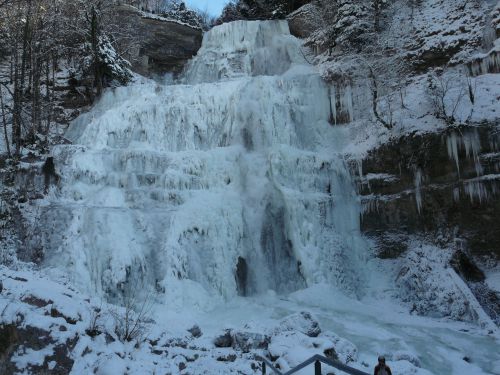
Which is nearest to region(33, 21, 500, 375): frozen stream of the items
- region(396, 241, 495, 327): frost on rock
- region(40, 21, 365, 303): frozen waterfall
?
region(40, 21, 365, 303): frozen waterfall

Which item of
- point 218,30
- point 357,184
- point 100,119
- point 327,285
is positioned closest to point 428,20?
point 357,184

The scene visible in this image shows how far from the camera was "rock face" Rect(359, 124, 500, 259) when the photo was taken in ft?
50.1

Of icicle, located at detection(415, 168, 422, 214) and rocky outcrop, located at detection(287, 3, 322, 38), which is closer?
icicle, located at detection(415, 168, 422, 214)

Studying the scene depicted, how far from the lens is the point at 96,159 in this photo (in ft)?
50.9

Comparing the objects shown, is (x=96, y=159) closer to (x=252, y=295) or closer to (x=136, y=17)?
(x=252, y=295)

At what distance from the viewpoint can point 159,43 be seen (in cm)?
2712

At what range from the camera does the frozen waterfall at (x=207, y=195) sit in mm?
13477

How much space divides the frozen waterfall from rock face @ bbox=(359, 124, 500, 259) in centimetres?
96

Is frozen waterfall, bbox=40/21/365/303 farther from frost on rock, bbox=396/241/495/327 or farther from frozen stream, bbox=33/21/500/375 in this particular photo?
frost on rock, bbox=396/241/495/327

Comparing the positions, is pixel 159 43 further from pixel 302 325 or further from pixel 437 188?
pixel 302 325

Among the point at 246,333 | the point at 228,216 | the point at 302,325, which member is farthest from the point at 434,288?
the point at 246,333

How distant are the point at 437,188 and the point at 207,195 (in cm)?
756

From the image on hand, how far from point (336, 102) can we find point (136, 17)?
1312cm

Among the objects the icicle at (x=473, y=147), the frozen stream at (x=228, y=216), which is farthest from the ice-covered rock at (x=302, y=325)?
the icicle at (x=473, y=147)
